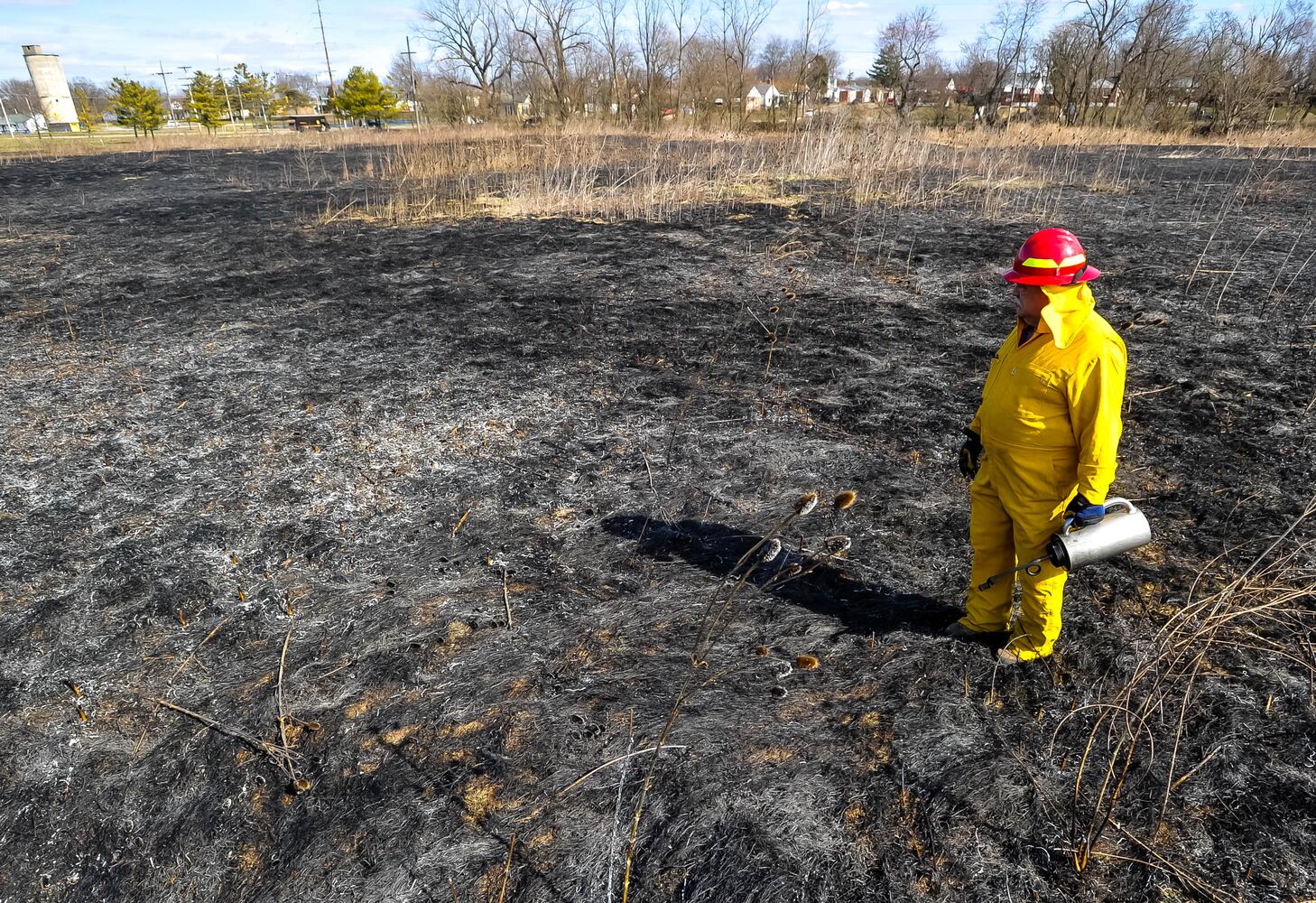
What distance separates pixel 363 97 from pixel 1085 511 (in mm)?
42131

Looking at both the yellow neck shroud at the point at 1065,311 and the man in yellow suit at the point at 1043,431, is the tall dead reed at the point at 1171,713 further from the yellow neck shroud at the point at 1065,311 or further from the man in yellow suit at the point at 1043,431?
the yellow neck shroud at the point at 1065,311

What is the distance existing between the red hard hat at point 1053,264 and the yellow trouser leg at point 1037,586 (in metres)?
0.66

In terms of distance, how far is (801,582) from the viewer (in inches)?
107

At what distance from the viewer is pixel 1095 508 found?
76.7 inches

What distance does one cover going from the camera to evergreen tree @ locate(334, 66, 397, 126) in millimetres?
35875

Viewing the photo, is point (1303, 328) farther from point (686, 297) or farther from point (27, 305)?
point (27, 305)

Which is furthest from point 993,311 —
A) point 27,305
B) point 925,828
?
point 27,305

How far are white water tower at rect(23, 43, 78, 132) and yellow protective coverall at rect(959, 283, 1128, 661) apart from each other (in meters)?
63.3

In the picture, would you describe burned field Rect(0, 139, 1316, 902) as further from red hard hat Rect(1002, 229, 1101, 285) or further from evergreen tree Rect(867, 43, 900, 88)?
evergreen tree Rect(867, 43, 900, 88)

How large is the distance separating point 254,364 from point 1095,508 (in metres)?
5.13

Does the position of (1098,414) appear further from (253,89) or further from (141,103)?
(253,89)

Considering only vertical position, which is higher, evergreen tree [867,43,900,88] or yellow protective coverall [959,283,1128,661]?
evergreen tree [867,43,900,88]

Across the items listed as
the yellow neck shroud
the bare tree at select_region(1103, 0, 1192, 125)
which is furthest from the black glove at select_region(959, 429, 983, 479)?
the bare tree at select_region(1103, 0, 1192, 125)

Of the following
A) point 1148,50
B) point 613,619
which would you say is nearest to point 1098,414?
point 613,619
